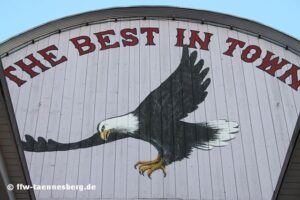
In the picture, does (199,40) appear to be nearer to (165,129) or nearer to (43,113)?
(165,129)

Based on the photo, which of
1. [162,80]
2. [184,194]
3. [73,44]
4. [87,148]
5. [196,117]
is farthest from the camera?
[73,44]

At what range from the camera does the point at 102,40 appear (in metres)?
14.3

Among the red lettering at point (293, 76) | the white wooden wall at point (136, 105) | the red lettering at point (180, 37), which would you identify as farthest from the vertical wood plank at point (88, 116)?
the red lettering at point (293, 76)

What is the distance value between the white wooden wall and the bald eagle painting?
0.16m

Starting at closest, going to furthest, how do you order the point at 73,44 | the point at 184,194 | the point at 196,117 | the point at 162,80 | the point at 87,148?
the point at 184,194
the point at 87,148
the point at 196,117
the point at 162,80
the point at 73,44

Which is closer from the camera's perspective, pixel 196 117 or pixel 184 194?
pixel 184 194

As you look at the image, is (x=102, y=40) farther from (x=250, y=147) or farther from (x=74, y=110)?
(x=250, y=147)

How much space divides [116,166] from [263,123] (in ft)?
11.9

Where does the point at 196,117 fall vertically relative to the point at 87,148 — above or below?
above

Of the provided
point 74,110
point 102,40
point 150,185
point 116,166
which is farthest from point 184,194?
point 102,40

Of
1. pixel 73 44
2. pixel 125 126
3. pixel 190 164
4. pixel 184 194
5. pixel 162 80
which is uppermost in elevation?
pixel 73 44

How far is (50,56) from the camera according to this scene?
13789 millimetres

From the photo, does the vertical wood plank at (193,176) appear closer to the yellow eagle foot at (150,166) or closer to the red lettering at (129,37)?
the yellow eagle foot at (150,166)

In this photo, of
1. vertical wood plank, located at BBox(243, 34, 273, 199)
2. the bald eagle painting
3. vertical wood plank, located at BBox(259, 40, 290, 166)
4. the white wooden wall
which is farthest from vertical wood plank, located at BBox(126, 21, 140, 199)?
vertical wood plank, located at BBox(259, 40, 290, 166)
